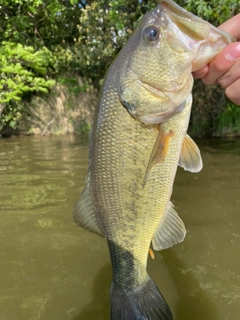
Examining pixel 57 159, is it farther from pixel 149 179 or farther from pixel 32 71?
pixel 32 71

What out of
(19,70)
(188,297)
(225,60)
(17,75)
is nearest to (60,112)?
(17,75)

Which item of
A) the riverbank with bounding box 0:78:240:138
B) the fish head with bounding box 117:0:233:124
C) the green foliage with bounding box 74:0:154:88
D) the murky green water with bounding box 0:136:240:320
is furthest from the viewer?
the riverbank with bounding box 0:78:240:138

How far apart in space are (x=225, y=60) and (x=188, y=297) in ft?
5.38

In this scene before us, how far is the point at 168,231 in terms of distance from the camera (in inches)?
80.8

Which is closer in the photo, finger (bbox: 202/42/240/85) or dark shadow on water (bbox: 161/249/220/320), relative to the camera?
finger (bbox: 202/42/240/85)

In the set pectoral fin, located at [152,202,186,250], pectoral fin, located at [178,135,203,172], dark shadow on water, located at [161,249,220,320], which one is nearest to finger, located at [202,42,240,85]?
pectoral fin, located at [178,135,203,172]

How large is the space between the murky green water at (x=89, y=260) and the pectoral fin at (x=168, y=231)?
21.5 inches

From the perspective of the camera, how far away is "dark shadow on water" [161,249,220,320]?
2193mm

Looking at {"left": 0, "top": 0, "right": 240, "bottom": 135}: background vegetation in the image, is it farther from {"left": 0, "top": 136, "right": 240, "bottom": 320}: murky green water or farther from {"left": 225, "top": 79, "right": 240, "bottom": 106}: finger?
{"left": 225, "top": 79, "right": 240, "bottom": 106}: finger

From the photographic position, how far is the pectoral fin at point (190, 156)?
195 centimetres

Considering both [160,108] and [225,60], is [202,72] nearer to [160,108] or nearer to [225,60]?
[225,60]

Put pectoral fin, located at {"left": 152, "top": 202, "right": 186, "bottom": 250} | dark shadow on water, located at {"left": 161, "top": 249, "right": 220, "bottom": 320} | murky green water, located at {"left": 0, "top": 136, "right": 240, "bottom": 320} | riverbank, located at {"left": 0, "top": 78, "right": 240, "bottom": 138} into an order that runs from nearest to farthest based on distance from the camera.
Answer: pectoral fin, located at {"left": 152, "top": 202, "right": 186, "bottom": 250}, dark shadow on water, located at {"left": 161, "top": 249, "right": 220, "bottom": 320}, murky green water, located at {"left": 0, "top": 136, "right": 240, "bottom": 320}, riverbank, located at {"left": 0, "top": 78, "right": 240, "bottom": 138}

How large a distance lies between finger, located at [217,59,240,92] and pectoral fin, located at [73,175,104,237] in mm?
1010

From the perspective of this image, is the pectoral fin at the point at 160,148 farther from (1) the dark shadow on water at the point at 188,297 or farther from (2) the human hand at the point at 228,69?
(1) the dark shadow on water at the point at 188,297
